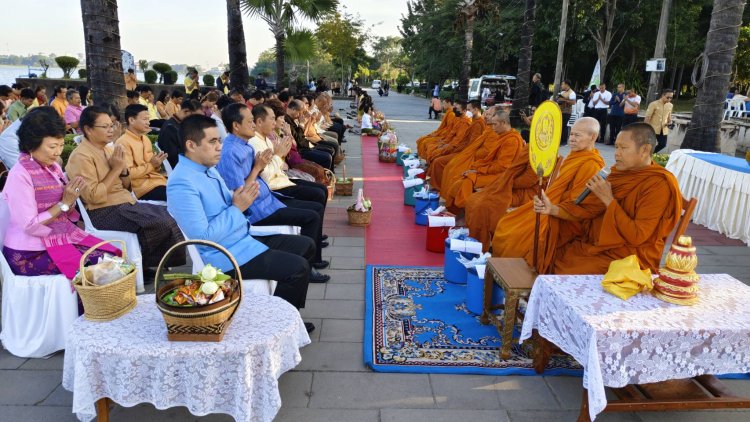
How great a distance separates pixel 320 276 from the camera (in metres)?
4.99

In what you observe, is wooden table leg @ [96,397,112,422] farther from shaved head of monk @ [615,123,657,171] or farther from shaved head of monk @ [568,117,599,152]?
shaved head of monk @ [568,117,599,152]

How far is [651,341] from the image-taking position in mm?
2627

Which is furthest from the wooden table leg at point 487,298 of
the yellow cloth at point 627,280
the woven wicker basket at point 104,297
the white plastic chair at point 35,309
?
the white plastic chair at point 35,309

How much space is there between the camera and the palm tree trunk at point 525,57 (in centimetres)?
1255

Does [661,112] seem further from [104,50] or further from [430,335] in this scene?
[104,50]

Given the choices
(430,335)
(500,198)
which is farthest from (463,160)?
(430,335)

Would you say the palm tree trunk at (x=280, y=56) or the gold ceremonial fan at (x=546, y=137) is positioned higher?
the palm tree trunk at (x=280, y=56)

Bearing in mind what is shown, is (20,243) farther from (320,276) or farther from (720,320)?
(720,320)

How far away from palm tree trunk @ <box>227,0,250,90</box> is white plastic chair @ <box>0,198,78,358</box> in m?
10.7

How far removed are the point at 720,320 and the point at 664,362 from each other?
390 millimetres

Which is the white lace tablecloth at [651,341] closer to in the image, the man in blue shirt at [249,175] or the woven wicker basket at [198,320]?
the woven wicker basket at [198,320]

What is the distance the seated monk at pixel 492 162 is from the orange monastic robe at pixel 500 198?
700 mm

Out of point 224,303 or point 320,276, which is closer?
point 224,303

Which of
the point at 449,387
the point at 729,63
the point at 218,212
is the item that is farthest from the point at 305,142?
the point at 729,63
